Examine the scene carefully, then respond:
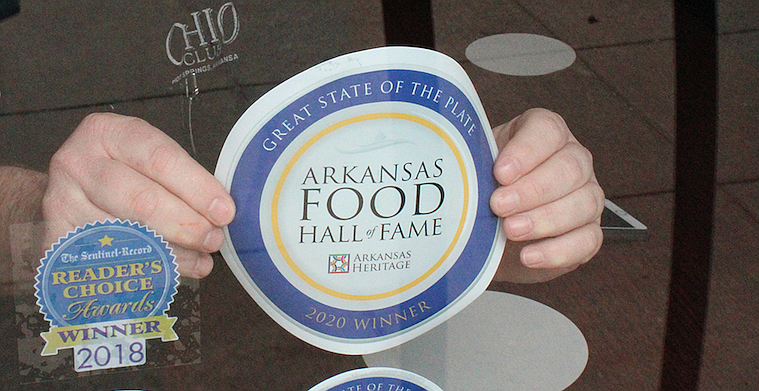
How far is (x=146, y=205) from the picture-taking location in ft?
2.84

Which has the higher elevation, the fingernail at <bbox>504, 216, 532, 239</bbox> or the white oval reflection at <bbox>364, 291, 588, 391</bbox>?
the fingernail at <bbox>504, 216, 532, 239</bbox>

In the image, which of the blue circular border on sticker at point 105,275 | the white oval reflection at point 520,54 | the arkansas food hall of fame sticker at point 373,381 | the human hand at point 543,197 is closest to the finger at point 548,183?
the human hand at point 543,197

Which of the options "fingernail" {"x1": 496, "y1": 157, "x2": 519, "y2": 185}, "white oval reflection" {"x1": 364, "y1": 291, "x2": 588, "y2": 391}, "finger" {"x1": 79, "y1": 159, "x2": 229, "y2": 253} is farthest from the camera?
"white oval reflection" {"x1": 364, "y1": 291, "x2": 588, "y2": 391}

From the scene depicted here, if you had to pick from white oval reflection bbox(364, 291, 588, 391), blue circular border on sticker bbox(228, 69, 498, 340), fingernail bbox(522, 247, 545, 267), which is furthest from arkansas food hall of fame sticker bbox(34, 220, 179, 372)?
fingernail bbox(522, 247, 545, 267)

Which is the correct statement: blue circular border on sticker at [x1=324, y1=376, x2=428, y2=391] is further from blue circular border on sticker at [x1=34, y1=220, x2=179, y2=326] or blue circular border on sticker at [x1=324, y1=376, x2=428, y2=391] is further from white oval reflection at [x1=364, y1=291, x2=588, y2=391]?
blue circular border on sticker at [x1=34, y1=220, x2=179, y2=326]

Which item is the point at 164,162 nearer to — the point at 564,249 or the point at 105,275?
the point at 105,275

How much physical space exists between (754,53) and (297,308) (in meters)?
0.94

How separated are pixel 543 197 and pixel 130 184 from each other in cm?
57

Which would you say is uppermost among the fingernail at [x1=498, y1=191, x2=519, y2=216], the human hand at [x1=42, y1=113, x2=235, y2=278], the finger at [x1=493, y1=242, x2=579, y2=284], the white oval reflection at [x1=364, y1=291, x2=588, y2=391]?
the human hand at [x1=42, y1=113, x2=235, y2=278]

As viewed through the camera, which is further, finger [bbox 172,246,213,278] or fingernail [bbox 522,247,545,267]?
fingernail [bbox 522,247,545,267]

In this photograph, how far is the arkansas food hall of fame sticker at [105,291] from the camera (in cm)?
87

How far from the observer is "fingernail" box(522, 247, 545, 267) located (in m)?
1.09

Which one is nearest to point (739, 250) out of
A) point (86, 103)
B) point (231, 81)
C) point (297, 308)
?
point (297, 308)

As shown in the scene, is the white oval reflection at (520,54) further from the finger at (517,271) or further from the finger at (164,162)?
the finger at (164,162)
